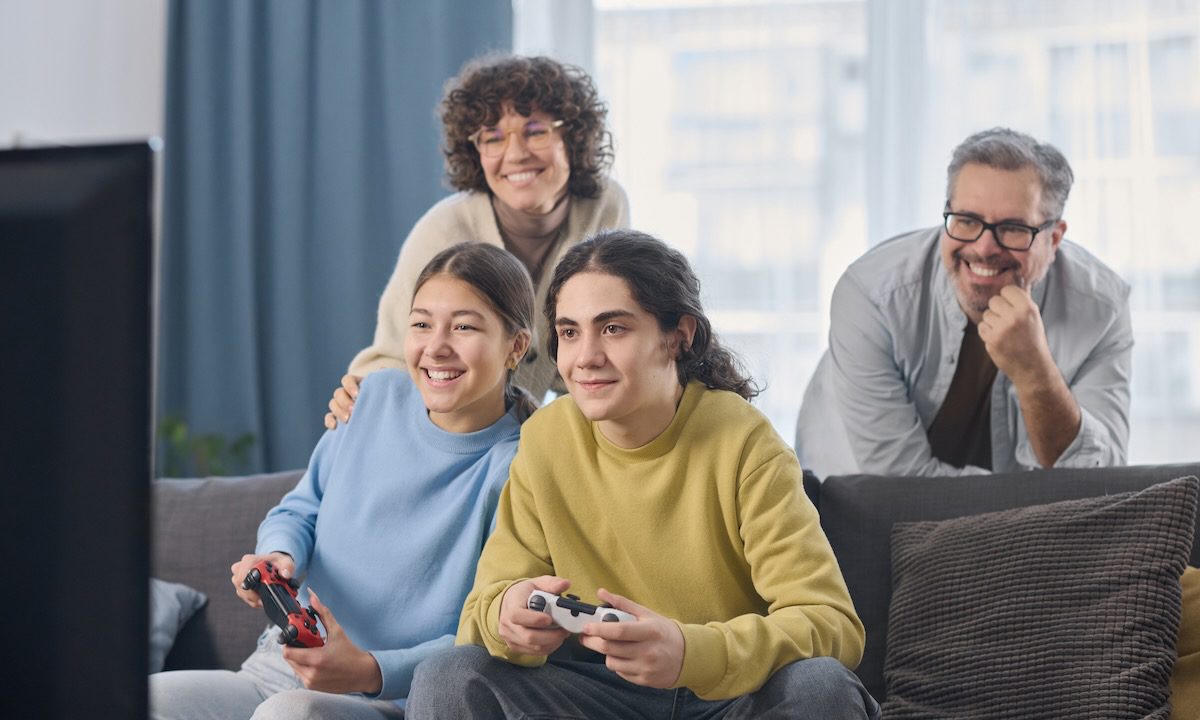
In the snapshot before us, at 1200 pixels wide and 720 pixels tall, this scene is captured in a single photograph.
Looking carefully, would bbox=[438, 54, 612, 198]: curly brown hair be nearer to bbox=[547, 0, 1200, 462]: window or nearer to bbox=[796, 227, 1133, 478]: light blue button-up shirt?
bbox=[796, 227, 1133, 478]: light blue button-up shirt

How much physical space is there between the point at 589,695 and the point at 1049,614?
661 mm

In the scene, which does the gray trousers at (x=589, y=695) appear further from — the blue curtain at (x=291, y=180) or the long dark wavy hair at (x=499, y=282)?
the blue curtain at (x=291, y=180)

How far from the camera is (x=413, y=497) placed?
1707 millimetres

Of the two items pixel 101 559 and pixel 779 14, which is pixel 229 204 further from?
pixel 101 559

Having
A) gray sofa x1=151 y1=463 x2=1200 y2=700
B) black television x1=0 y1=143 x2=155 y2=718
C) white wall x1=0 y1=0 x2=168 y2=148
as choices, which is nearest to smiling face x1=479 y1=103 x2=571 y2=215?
gray sofa x1=151 y1=463 x2=1200 y2=700

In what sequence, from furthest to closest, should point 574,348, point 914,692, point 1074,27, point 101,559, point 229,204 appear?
point 229,204 < point 1074,27 < point 914,692 < point 574,348 < point 101,559

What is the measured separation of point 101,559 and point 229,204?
10.9 feet

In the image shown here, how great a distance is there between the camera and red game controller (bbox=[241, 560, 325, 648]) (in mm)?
1376

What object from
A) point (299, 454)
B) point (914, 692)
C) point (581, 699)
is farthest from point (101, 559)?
point (299, 454)

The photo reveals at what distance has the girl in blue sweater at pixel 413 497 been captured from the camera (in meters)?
1.62

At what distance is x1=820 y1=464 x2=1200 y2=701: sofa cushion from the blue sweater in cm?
58

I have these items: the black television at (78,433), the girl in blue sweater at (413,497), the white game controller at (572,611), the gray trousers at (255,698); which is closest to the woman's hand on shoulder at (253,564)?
the girl in blue sweater at (413,497)

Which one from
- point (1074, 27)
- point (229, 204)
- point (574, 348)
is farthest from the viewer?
point (229, 204)

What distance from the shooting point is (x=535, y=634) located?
4.35ft
